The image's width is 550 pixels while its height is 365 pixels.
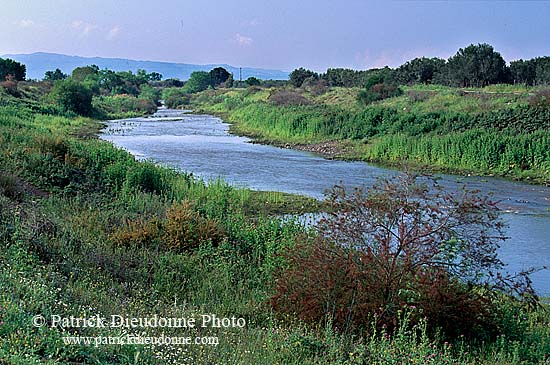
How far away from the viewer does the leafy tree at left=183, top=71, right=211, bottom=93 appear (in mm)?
120387

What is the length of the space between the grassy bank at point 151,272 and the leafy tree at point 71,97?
3729 centimetres

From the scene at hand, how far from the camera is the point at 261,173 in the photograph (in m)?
25.0

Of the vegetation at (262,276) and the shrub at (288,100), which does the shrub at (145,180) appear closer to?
the vegetation at (262,276)

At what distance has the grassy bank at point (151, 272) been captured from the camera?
566 cm

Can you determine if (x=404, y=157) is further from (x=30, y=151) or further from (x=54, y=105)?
(x=54, y=105)

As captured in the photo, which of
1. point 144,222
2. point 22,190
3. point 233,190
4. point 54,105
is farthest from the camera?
point 54,105

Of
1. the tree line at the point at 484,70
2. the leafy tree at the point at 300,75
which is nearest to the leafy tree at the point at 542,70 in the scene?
the tree line at the point at 484,70

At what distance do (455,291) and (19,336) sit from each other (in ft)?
16.6

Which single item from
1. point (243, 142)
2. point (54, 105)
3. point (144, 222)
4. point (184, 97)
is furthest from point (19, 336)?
point (184, 97)

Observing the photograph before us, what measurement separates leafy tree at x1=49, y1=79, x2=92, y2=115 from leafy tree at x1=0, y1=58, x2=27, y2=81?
600 inches

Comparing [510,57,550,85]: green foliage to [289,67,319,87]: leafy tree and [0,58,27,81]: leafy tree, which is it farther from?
[0,58,27,81]: leafy tree

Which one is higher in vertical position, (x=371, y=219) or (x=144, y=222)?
(x=371, y=219)

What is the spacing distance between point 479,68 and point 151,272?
49.0 meters

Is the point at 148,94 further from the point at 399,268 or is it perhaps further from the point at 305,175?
the point at 399,268
